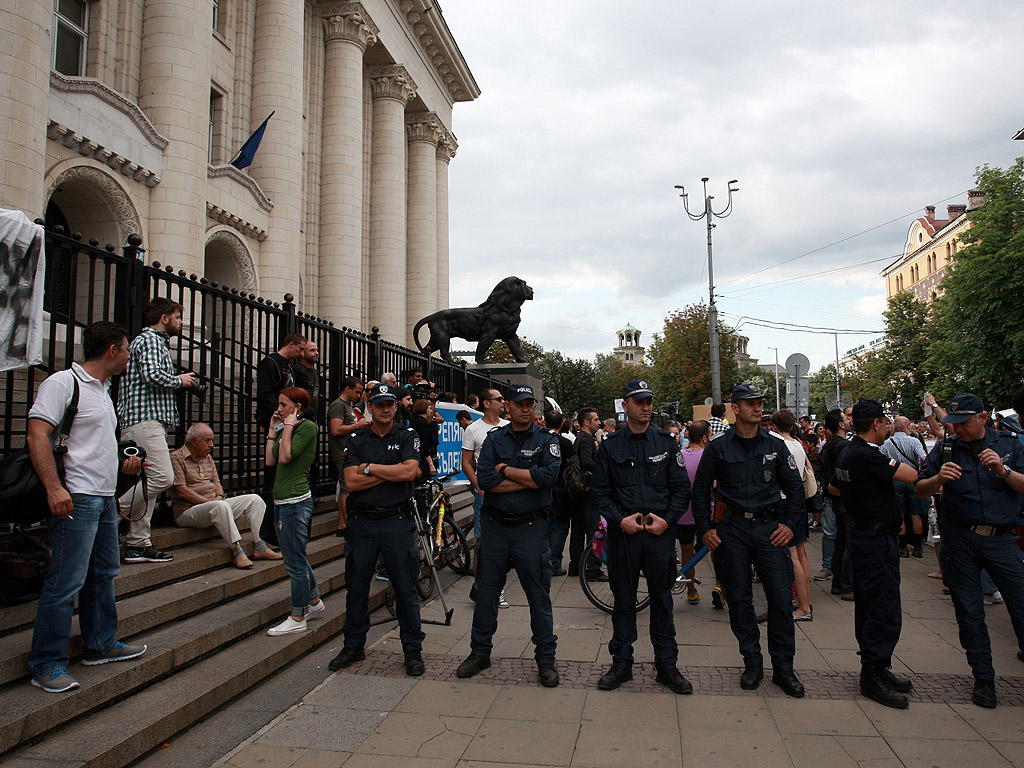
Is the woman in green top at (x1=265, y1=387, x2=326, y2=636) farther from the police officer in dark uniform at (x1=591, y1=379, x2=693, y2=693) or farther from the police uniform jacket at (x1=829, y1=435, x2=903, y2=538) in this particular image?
the police uniform jacket at (x1=829, y1=435, x2=903, y2=538)

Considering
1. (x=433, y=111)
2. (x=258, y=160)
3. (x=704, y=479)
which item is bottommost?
(x=704, y=479)

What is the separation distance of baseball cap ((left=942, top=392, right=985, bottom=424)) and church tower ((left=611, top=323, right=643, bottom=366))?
157 m

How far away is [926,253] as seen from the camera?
69375mm

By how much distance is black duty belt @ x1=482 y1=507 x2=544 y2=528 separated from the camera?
510cm

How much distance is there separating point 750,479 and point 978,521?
4.79 ft

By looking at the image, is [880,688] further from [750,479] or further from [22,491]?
[22,491]

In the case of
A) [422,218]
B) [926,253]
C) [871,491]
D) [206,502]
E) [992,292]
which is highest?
[926,253]

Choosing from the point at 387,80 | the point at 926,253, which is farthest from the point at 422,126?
the point at 926,253

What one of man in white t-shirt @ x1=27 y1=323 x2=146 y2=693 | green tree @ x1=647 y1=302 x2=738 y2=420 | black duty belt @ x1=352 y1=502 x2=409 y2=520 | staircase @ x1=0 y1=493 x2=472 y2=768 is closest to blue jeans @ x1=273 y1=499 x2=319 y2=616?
staircase @ x1=0 y1=493 x2=472 y2=768

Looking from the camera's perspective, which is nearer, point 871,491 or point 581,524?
point 871,491

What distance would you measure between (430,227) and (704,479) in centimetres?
2824

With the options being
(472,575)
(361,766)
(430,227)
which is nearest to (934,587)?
(472,575)

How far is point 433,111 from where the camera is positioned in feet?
105

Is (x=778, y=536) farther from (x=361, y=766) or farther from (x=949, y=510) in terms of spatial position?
(x=361, y=766)
